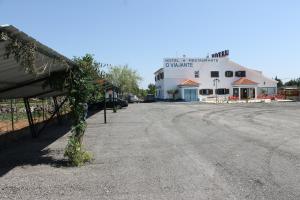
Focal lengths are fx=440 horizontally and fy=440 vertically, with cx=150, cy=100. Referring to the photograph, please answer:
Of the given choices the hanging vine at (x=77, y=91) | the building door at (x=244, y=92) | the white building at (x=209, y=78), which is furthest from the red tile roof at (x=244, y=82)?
the hanging vine at (x=77, y=91)

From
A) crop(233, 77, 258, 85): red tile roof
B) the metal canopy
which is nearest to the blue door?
crop(233, 77, 258, 85): red tile roof

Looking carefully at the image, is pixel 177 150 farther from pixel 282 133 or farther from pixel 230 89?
pixel 230 89

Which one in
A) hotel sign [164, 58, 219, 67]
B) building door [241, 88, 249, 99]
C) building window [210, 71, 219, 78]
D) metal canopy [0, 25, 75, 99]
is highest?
hotel sign [164, 58, 219, 67]

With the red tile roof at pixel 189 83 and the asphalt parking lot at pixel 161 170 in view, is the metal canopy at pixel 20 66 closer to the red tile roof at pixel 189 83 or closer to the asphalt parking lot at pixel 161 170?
the asphalt parking lot at pixel 161 170

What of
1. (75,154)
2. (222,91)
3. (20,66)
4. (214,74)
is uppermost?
(214,74)

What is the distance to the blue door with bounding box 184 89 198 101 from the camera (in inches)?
3088

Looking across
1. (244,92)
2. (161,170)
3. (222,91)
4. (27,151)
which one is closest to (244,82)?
(244,92)

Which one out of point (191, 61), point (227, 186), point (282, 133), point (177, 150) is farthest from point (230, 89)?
point (227, 186)

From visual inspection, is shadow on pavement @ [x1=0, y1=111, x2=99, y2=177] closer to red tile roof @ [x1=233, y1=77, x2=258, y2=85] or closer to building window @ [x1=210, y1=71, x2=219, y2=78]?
building window @ [x1=210, y1=71, x2=219, y2=78]

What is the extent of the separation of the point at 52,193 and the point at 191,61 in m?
73.7

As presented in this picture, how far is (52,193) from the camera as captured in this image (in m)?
8.48

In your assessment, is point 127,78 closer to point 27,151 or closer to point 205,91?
point 205,91

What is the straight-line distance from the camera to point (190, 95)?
7856 cm

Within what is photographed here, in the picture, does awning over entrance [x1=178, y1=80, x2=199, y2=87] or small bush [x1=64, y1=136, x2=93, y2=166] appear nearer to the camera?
small bush [x1=64, y1=136, x2=93, y2=166]
